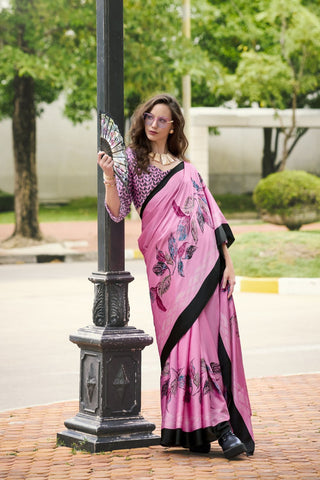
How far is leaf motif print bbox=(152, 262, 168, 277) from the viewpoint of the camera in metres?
5.24

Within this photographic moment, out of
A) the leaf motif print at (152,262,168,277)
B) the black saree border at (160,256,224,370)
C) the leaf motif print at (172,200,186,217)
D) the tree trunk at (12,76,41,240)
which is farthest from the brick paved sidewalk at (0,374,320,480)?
the tree trunk at (12,76,41,240)

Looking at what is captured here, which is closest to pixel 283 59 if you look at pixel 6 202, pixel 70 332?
pixel 6 202

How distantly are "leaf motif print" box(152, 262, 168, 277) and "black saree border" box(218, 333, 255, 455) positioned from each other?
0.45 metres

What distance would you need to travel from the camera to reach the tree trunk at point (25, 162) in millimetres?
22656

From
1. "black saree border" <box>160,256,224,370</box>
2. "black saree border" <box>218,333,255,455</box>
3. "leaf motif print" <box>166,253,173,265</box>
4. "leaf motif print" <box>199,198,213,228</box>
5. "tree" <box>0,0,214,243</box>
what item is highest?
"tree" <box>0,0,214,243</box>

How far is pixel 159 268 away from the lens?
17.2 ft

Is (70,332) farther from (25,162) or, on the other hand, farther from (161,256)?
(25,162)

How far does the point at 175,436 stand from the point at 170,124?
1.59 metres

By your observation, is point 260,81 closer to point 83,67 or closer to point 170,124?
point 83,67

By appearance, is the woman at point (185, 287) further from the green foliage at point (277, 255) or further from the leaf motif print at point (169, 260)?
the green foliage at point (277, 255)

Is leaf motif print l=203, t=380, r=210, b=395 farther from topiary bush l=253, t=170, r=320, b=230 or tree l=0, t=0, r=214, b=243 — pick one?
tree l=0, t=0, r=214, b=243

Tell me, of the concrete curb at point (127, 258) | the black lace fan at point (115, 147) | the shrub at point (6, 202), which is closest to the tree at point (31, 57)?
the concrete curb at point (127, 258)

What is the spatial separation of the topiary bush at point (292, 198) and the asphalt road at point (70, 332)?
12.6 feet

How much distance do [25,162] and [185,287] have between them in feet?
59.7
